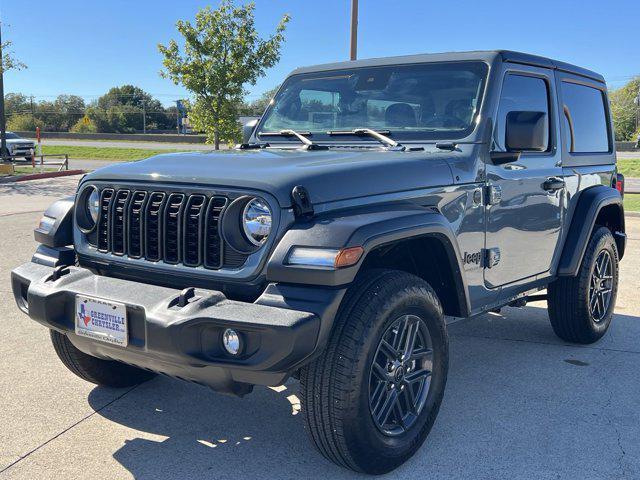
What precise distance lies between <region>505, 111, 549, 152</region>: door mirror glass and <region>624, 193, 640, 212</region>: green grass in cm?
1049

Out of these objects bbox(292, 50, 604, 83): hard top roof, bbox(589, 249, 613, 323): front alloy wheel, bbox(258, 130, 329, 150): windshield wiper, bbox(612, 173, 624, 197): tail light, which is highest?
bbox(292, 50, 604, 83): hard top roof

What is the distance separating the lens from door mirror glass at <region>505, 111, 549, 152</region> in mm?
3541

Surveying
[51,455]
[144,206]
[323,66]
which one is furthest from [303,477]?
[323,66]

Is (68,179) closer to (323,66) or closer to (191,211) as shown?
(323,66)

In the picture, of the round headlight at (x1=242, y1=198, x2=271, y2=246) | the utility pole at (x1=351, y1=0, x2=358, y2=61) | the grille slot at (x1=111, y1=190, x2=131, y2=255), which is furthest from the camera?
the utility pole at (x1=351, y1=0, x2=358, y2=61)

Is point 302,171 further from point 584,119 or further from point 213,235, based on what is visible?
point 584,119

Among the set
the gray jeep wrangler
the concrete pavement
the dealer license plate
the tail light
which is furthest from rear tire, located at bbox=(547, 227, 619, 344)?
the concrete pavement

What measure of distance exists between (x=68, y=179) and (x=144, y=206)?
17565 millimetres

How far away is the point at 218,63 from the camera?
19.1 metres

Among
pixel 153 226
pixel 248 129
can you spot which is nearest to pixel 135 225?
pixel 153 226

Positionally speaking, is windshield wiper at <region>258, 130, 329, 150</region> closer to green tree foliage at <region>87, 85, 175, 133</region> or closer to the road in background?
the road in background

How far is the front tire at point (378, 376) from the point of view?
2717 mm

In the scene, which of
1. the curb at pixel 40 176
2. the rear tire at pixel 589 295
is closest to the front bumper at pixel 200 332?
the rear tire at pixel 589 295

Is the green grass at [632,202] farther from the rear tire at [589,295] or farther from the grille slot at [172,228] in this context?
the grille slot at [172,228]
